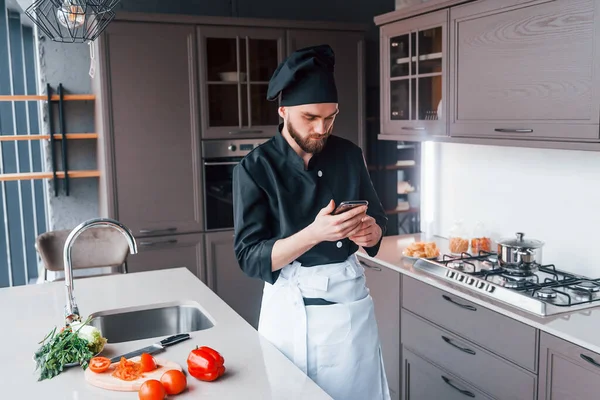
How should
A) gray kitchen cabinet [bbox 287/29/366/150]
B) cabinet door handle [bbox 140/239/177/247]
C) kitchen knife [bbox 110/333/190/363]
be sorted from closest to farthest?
kitchen knife [bbox 110/333/190/363], cabinet door handle [bbox 140/239/177/247], gray kitchen cabinet [bbox 287/29/366/150]

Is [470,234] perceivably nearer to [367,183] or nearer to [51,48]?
[367,183]

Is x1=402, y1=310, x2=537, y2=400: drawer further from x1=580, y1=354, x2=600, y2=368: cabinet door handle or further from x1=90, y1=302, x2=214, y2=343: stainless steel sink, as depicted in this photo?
x1=90, y1=302, x2=214, y2=343: stainless steel sink

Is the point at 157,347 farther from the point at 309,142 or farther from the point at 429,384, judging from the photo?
the point at 429,384

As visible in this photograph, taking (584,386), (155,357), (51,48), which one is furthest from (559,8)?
(51,48)

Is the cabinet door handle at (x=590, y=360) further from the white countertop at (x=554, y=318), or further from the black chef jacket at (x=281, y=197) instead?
the black chef jacket at (x=281, y=197)

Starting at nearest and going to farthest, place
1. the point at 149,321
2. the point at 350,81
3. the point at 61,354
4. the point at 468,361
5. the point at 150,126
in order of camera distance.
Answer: the point at 61,354, the point at 149,321, the point at 468,361, the point at 150,126, the point at 350,81

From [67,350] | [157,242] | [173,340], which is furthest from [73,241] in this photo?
[157,242]

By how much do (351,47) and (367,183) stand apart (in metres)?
2.48

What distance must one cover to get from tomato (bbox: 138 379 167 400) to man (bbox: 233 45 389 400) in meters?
0.55

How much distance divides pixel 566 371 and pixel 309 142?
3.78 feet

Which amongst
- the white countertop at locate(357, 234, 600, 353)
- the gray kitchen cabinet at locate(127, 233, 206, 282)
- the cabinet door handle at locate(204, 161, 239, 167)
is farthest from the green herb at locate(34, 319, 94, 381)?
the cabinet door handle at locate(204, 161, 239, 167)

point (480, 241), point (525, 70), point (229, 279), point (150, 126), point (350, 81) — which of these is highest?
point (350, 81)

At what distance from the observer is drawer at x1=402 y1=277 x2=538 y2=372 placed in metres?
2.23

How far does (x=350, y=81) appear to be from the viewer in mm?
4496
